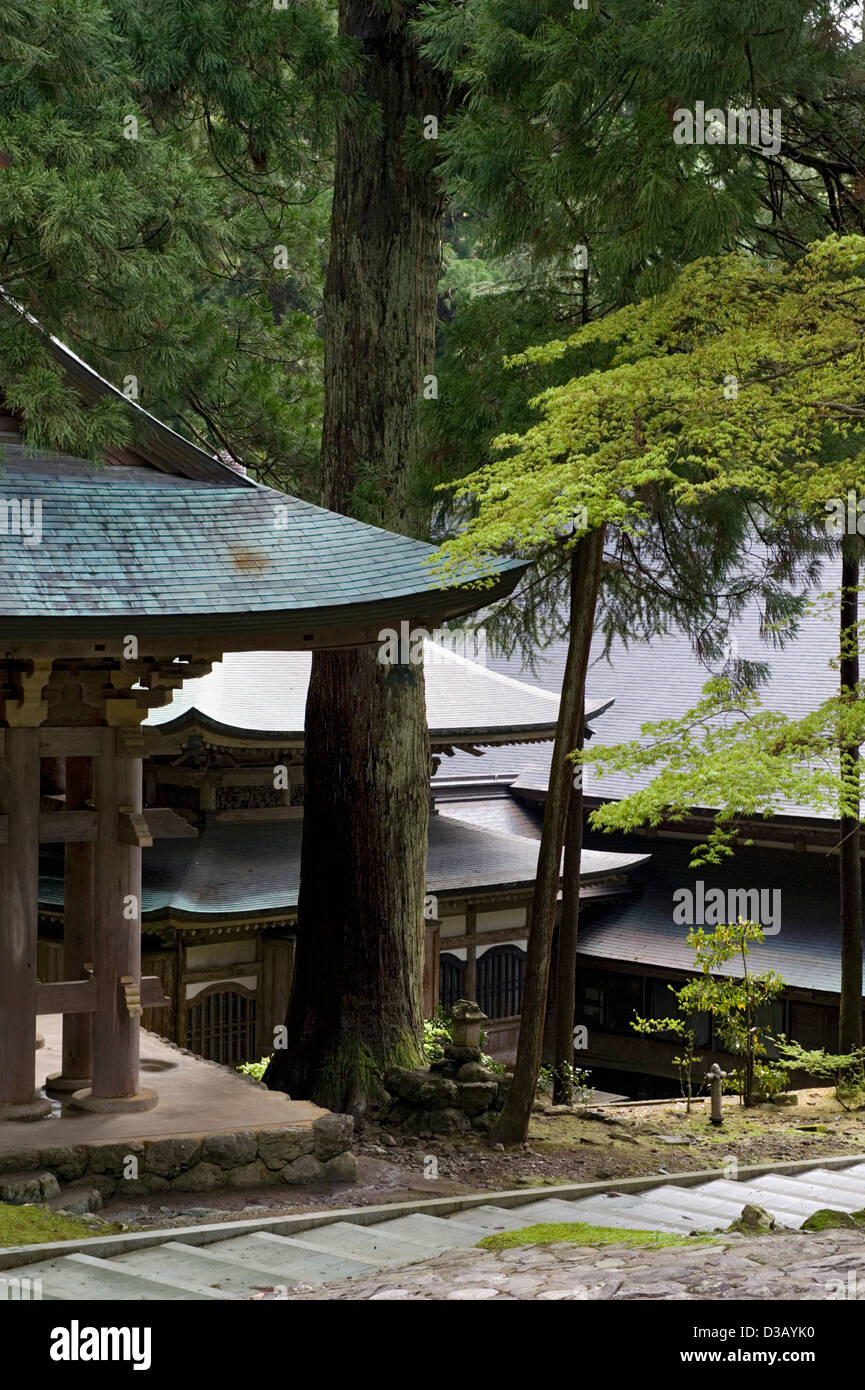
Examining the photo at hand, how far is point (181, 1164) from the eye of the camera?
820cm

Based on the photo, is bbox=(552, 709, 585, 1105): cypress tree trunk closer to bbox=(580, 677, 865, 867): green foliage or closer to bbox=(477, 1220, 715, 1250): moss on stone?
bbox=(580, 677, 865, 867): green foliage

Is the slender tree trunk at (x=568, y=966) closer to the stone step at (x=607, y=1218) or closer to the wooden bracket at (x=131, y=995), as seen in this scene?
the wooden bracket at (x=131, y=995)

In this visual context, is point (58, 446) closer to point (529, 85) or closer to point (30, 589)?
point (30, 589)

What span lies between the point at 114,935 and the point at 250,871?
17.3 ft

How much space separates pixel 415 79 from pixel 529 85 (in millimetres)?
2572

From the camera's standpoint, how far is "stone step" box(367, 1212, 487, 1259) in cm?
623

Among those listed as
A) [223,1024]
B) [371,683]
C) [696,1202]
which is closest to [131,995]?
[371,683]

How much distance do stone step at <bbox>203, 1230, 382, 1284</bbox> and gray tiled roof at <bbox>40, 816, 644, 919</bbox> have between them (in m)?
7.04

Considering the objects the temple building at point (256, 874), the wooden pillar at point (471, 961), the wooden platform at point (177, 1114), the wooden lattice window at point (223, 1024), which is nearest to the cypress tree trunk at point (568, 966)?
the temple building at point (256, 874)

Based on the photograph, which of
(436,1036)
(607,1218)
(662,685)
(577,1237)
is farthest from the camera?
(662,685)

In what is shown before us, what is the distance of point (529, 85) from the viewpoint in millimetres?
8703

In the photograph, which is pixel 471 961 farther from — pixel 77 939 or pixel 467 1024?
pixel 77 939

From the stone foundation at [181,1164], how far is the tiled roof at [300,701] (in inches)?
217

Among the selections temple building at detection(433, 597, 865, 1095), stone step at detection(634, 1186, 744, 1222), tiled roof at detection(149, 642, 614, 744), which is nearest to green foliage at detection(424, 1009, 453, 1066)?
stone step at detection(634, 1186, 744, 1222)
